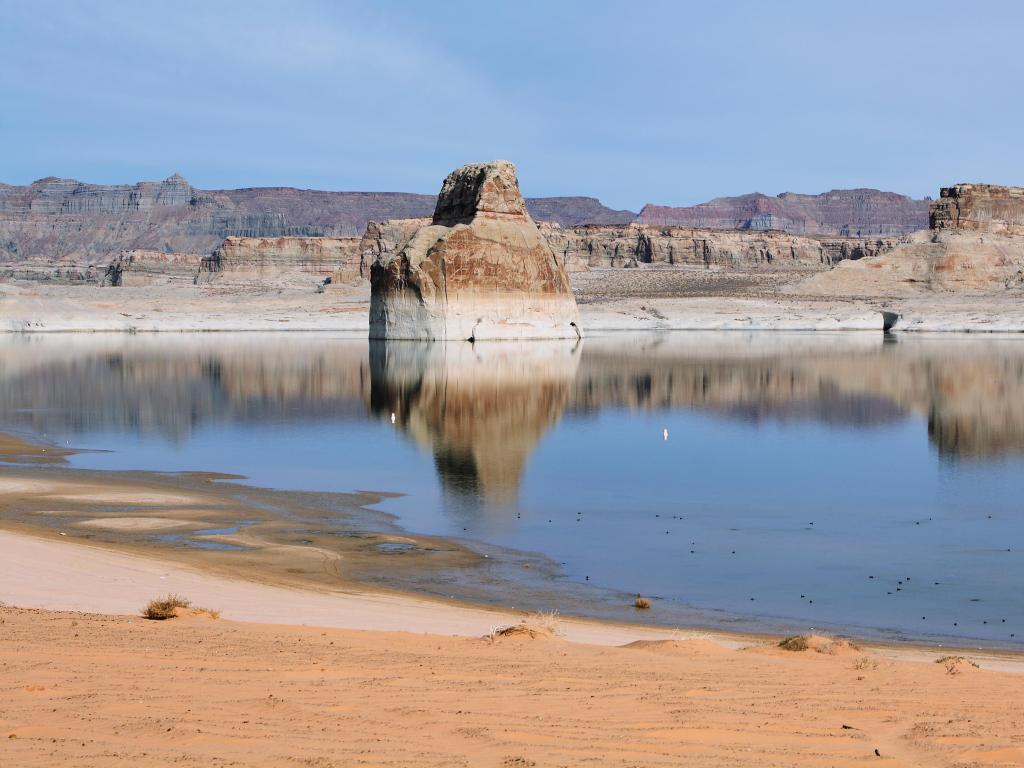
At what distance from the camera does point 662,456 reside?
81.1 feet

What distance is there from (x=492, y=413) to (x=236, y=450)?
8060mm

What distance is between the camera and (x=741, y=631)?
36.8 ft

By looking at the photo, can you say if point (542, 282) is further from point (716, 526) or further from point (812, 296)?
point (716, 526)

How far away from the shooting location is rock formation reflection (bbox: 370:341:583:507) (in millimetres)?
21719

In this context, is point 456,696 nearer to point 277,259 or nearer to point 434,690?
point 434,690

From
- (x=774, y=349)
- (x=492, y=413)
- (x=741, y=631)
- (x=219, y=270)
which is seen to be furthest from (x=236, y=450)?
(x=219, y=270)

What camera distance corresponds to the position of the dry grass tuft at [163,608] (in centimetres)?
974

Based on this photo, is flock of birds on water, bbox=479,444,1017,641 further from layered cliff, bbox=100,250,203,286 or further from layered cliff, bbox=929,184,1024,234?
layered cliff, bbox=100,250,203,286

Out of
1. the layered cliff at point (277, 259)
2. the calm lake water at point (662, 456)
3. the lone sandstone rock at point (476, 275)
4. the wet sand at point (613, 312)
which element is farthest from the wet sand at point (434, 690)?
the layered cliff at point (277, 259)

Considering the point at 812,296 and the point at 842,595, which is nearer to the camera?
the point at 842,595

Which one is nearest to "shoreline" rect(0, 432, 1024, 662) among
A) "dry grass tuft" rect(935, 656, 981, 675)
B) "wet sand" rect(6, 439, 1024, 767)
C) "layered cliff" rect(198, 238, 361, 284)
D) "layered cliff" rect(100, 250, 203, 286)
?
"wet sand" rect(6, 439, 1024, 767)

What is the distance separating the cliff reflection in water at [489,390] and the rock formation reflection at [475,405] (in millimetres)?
53

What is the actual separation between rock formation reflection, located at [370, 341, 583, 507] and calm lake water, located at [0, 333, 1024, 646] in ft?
0.42

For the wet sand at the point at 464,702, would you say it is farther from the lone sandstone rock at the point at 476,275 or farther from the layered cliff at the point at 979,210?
the layered cliff at the point at 979,210
